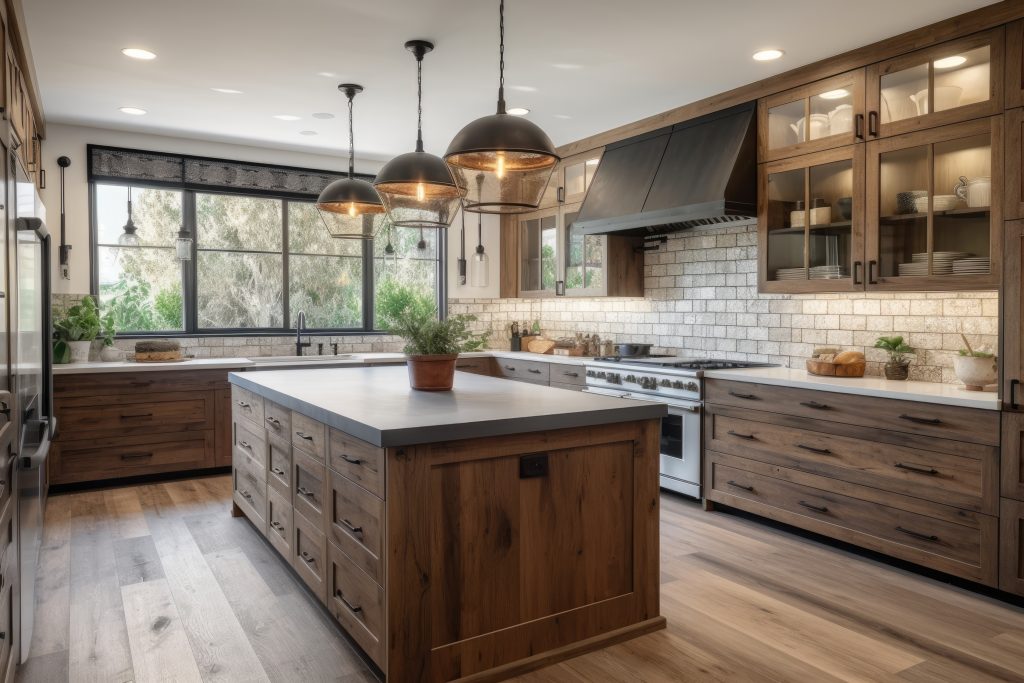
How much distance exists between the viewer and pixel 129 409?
199 inches

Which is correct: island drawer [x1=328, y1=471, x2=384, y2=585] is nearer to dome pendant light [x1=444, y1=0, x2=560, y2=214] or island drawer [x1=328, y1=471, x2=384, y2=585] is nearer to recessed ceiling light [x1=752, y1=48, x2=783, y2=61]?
dome pendant light [x1=444, y1=0, x2=560, y2=214]

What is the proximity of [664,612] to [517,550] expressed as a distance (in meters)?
0.85

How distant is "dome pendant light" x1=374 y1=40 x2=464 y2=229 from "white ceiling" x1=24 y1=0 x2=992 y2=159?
0.78 metres

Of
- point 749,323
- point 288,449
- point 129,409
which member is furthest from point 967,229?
point 129,409

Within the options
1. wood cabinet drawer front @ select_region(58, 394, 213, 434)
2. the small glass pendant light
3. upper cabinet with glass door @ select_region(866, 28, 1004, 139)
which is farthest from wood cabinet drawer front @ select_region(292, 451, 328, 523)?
the small glass pendant light

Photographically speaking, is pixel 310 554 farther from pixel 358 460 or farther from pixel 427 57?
pixel 427 57

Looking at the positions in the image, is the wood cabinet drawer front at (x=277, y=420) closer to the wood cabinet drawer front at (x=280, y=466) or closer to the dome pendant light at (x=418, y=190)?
the wood cabinet drawer front at (x=280, y=466)

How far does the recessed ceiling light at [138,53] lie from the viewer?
3.87 m

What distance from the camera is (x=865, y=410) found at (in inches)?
137

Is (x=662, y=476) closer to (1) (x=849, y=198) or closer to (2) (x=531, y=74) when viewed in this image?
(1) (x=849, y=198)

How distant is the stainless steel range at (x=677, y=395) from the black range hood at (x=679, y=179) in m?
0.94

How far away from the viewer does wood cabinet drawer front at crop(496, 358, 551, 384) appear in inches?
229

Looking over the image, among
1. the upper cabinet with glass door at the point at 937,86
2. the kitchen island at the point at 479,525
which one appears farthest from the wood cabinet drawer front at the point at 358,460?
the upper cabinet with glass door at the point at 937,86

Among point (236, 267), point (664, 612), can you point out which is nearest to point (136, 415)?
point (236, 267)
